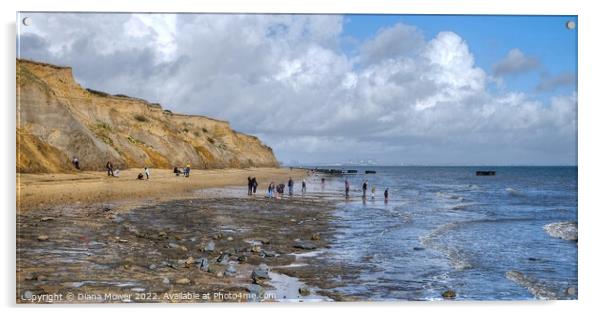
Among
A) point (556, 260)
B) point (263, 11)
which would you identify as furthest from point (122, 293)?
point (556, 260)

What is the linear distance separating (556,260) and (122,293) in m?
8.83

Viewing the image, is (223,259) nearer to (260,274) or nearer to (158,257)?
(260,274)

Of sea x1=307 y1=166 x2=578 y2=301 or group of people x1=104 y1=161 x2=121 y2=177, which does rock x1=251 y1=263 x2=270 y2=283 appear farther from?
group of people x1=104 y1=161 x2=121 y2=177

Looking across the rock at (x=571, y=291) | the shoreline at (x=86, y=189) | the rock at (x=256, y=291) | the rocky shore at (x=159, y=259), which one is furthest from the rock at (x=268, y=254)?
the rock at (x=571, y=291)

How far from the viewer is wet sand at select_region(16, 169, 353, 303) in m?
8.78

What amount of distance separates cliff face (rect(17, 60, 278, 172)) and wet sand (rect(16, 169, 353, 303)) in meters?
1.59

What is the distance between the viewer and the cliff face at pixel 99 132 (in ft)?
39.1

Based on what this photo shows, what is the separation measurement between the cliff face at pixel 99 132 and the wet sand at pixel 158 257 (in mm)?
1594

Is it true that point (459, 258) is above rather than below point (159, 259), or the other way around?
below

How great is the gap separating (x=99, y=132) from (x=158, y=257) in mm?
23004

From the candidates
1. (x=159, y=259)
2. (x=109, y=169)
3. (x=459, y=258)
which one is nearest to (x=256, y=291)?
(x=159, y=259)

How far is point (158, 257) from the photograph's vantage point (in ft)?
A: 33.3

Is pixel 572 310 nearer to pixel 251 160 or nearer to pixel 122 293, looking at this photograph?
pixel 122 293

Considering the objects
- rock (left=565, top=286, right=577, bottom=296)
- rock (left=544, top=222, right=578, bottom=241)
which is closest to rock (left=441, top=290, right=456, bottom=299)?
rock (left=565, top=286, right=577, bottom=296)
